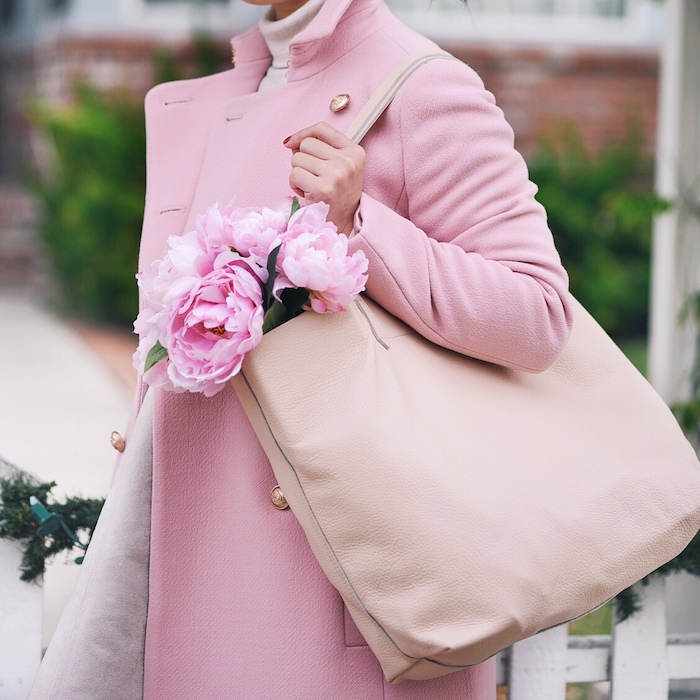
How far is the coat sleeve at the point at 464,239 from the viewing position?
1.19 m

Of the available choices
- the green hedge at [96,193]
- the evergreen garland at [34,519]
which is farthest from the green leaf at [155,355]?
the green hedge at [96,193]

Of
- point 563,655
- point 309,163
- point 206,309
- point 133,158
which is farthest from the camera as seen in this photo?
point 133,158

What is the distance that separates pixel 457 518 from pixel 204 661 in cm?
43

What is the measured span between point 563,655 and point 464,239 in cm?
88

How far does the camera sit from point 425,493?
1111 mm

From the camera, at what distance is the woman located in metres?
1.21

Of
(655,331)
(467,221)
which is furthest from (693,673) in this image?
(655,331)

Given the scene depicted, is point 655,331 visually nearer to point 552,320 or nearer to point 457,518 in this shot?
point 552,320

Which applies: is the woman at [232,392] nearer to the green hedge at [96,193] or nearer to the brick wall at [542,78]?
the green hedge at [96,193]

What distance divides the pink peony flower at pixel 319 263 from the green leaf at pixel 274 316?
0.02 meters

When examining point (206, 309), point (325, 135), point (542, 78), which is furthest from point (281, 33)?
point (542, 78)

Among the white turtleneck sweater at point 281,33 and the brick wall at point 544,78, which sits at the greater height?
the white turtleneck sweater at point 281,33

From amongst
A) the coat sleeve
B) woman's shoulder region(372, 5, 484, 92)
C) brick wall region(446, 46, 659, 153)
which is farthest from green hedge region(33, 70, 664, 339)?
the coat sleeve

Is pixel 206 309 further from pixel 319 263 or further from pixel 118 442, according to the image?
pixel 118 442
